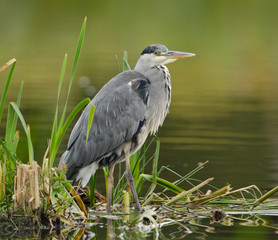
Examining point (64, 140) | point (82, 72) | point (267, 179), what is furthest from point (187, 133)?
point (82, 72)

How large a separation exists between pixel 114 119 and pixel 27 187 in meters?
1.54

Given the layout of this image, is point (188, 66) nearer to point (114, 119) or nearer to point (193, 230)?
point (114, 119)

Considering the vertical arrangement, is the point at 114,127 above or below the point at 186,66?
above

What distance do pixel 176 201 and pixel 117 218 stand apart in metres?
0.69

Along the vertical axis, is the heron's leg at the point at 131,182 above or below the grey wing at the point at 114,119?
below

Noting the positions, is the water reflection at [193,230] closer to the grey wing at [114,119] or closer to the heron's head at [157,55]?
the grey wing at [114,119]

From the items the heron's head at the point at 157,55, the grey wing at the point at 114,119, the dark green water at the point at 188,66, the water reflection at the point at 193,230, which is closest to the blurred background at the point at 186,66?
the dark green water at the point at 188,66

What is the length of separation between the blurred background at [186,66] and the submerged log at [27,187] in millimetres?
929

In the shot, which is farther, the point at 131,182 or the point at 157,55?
the point at 157,55

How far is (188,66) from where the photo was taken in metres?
20.1

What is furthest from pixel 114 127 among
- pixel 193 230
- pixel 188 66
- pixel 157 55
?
pixel 188 66

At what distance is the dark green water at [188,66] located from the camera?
30.2ft

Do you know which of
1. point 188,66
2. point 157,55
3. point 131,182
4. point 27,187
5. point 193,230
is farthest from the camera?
point 188,66

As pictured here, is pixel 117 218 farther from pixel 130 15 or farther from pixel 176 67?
pixel 130 15
